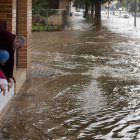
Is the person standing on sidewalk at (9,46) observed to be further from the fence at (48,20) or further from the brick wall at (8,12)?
the fence at (48,20)

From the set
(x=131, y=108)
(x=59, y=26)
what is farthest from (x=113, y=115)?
(x=59, y=26)

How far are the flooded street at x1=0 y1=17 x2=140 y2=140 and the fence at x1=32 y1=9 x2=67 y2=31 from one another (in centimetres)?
2291

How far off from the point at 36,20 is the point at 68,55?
23.7m

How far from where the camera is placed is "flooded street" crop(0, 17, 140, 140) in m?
6.95

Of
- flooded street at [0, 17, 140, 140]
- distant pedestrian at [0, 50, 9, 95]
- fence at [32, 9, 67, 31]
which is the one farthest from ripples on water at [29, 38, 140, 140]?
fence at [32, 9, 67, 31]

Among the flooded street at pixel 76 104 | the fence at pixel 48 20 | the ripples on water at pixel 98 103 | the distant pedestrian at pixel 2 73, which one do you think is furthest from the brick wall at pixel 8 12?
the fence at pixel 48 20

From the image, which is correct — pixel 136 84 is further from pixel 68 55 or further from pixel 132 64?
pixel 68 55

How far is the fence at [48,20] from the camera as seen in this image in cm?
3784

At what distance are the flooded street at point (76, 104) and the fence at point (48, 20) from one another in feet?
75.2

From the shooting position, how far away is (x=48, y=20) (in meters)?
40.0

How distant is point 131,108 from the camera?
862 centimetres

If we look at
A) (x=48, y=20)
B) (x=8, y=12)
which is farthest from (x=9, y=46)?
(x=48, y=20)

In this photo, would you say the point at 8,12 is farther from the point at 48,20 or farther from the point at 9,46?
the point at 48,20

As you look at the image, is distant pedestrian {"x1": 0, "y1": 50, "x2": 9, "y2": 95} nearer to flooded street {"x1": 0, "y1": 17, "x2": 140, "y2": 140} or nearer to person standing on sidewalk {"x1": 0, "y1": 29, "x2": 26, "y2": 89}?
person standing on sidewalk {"x1": 0, "y1": 29, "x2": 26, "y2": 89}
